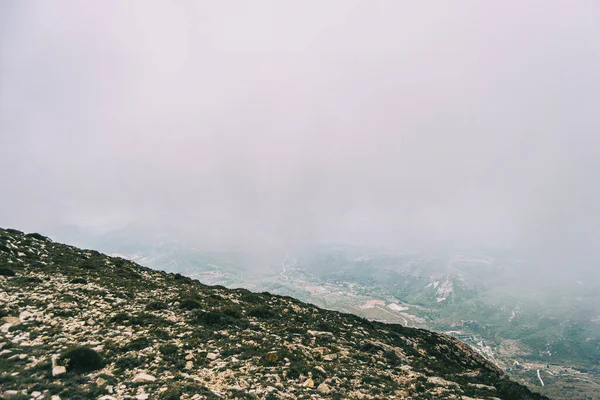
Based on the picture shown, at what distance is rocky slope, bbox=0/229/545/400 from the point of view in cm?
1384

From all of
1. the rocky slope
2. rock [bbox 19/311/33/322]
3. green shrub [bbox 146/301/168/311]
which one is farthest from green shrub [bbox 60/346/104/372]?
Result: green shrub [bbox 146/301/168/311]

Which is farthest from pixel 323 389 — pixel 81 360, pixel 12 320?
→ pixel 12 320

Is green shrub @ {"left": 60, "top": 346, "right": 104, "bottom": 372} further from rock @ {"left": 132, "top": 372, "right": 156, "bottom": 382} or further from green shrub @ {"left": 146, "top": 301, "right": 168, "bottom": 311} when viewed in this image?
green shrub @ {"left": 146, "top": 301, "right": 168, "bottom": 311}

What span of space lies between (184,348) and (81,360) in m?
5.71

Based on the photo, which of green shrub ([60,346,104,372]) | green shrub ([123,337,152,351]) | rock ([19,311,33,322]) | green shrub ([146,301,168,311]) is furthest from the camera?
green shrub ([146,301,168,311])

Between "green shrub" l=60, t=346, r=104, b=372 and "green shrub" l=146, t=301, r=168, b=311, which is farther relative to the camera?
"green shrub" l=146, t=301, r=168, b=311

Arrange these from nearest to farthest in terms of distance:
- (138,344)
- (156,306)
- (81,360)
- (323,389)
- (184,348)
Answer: (81,360), (323,389), (138,344), (184,348), (156,306)

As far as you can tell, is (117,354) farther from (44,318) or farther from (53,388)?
(44,318)

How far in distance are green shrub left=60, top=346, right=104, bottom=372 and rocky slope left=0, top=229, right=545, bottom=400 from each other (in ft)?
0.16

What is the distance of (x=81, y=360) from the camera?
573 inches

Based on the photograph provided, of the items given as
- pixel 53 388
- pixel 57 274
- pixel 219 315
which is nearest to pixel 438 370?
pixel 219 315

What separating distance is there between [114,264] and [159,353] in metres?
28.7

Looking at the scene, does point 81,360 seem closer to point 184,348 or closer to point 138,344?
point 138,344

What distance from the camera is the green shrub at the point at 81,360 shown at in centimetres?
1421
